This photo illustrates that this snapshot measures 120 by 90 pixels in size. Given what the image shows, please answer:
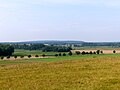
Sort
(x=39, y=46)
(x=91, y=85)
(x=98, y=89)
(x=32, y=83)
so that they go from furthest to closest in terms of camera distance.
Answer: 1. (x=39, y=46)
2. (x=32, y=83)
3. (x=91, y=85)
4. (x=98, y=89)

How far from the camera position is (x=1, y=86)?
16422 mm

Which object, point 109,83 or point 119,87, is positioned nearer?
point 119,87

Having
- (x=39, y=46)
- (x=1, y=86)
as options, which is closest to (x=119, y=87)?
(x=1, y=86)

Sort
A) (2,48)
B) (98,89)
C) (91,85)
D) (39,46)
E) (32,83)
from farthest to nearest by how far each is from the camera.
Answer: (39,46) → (2,48) → (32,83) → (91,85) → (98,89)

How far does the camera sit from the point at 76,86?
624 inches

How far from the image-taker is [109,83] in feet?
54.9

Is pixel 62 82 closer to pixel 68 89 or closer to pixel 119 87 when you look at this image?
pixel 68 89

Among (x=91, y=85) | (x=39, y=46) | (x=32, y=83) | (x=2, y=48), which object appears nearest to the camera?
(x=91, y=85)

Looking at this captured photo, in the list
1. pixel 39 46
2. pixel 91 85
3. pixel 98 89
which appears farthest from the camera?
pixel 39 46

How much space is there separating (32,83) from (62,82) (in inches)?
75.9

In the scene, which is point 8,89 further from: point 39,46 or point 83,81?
point 39,46

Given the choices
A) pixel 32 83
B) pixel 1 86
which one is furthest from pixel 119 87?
pixel 1 86

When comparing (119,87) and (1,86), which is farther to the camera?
(1,86)

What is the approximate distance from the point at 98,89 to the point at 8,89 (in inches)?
201
